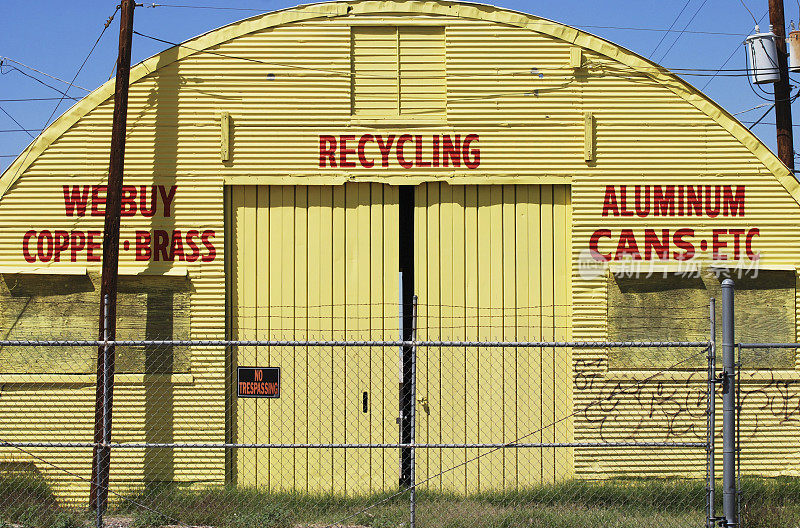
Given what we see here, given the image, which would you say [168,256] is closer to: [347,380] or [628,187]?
[347,380]

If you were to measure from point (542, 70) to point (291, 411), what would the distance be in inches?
209

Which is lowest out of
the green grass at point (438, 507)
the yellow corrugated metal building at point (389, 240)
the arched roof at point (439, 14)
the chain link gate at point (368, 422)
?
the green grass at point (438, 507)

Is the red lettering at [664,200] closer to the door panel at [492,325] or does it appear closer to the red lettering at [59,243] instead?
the door panel at [492,325]

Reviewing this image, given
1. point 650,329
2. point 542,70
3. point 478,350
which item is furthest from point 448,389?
point 542,70

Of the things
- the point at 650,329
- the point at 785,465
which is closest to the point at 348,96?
the point at 650,329

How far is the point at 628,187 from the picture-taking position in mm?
10695

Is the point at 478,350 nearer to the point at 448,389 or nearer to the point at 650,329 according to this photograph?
the point at 448,389

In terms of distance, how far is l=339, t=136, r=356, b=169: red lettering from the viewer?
10.6 metres

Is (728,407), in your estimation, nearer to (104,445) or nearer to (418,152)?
(418,152)

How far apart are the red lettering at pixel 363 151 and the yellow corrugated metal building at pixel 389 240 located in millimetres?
28

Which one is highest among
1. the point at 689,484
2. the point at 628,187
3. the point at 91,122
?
the point at 91,122

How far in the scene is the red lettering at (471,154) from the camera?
10656 mm

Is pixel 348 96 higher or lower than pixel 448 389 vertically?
higher

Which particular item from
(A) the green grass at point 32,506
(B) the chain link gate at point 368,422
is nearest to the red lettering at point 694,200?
(B) the chain link gate at point 368,422
